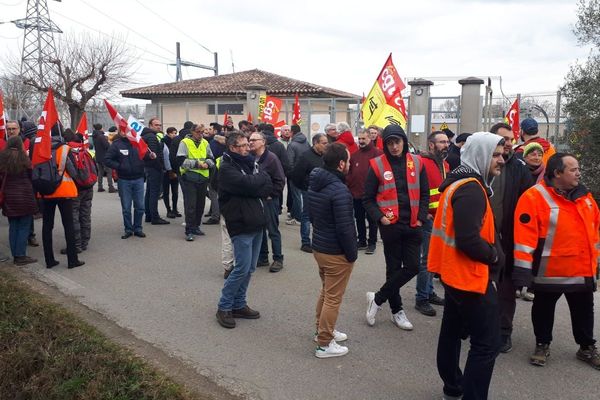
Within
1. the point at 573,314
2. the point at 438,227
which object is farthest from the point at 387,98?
the point at 438,227

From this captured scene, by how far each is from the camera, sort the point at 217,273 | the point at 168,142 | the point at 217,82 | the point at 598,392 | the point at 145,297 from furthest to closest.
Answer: the point at 217,82
the point at 168,142
the point at 217,273
the point at 145,297
the point at 598,392

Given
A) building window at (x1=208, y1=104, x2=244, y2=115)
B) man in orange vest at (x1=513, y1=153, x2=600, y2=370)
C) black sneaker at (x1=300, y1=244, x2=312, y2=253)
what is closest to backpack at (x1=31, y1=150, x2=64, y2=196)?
black sneaker at (x1=300, y1=244, x2=312, y2=253)

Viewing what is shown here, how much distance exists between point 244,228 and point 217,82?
99.1 feet

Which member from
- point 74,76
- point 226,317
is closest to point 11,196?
point 226,317

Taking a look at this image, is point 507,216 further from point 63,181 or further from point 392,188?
point 63,181

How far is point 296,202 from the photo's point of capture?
31.1ft

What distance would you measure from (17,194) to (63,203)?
0.62m

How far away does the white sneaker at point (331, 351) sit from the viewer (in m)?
4.34

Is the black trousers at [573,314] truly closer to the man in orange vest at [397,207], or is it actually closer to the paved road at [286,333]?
the paved road at [286,333]

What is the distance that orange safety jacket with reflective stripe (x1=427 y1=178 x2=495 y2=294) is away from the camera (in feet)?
10.5

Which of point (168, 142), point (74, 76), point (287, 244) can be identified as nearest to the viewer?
point (287, 244)

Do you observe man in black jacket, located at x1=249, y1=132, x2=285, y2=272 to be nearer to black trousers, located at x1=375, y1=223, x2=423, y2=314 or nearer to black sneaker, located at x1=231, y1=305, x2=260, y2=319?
black sneaker, located at x1=231, y1=305, x2=260, y2=319

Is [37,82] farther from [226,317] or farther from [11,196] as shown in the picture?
[226,317]

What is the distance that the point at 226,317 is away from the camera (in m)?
5.02
